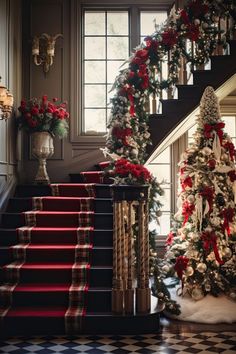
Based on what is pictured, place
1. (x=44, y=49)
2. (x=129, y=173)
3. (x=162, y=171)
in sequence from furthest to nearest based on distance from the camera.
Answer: (x=162, y=171) → (x=44, y=49) → (x=129, y=173)

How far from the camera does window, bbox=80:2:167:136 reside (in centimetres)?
744

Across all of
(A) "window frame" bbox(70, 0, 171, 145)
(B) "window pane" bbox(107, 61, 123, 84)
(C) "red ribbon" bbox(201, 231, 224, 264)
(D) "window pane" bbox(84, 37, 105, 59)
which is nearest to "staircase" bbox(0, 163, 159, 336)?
(C) "red ribbon" bbox(201, 231, 224, 264)

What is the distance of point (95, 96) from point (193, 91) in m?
2.46

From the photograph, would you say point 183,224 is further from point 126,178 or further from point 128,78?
point 128,78

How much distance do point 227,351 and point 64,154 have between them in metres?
4.14

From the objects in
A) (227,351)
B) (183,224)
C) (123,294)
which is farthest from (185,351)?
(183,224)

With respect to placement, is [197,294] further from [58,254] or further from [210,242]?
[58,254]

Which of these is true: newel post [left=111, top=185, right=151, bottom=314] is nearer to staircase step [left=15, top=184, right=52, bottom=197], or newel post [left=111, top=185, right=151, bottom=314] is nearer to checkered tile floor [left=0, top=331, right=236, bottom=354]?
checkered tile floor [left=0, top=331, right=236, bottom=354]

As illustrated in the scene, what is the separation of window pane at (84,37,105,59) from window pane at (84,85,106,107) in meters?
0.47

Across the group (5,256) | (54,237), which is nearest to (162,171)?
(54,237)

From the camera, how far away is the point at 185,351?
377cm

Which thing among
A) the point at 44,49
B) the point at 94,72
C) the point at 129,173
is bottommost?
the point at 129,173

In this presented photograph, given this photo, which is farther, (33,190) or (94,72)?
(94,72)

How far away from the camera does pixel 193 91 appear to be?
5.32m
